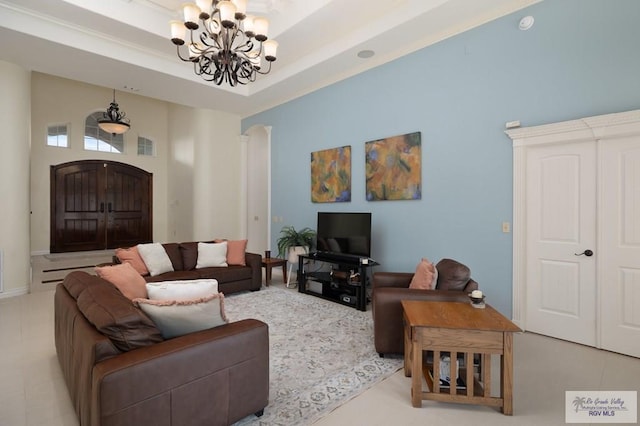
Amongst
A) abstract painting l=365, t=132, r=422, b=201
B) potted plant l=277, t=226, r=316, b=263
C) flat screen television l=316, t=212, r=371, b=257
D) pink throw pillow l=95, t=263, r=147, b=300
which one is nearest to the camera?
pink throw pillow l=95, t=263, r=147, b=300

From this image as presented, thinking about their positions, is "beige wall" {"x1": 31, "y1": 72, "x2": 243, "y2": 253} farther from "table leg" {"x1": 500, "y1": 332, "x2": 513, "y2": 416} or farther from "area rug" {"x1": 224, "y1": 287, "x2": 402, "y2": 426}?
"table leg" {"x1": 500, "y1": 332, "x2": 513, "y2": 416}

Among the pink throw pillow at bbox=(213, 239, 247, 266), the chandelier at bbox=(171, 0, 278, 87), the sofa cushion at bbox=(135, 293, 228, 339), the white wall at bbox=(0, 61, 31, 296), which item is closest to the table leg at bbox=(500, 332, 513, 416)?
the sofa cushion at bbox=(135, 293, 228, 339)

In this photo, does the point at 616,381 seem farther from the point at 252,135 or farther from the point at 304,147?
the point at 252,135

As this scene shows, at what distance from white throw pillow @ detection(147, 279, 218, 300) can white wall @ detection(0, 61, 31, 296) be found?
170 inches

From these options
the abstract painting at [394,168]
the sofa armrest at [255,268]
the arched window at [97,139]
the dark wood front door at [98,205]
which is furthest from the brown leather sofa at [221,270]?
the arched window at [97,139]

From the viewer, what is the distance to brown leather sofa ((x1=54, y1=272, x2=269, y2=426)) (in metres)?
1.50

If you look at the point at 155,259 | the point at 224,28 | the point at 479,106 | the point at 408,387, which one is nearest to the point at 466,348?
the point at 408,387

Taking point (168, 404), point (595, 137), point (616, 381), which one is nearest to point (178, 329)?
point (168, 404)

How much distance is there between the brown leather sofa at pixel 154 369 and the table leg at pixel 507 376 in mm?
1512

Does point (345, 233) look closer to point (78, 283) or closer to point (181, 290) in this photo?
point (181, 290)

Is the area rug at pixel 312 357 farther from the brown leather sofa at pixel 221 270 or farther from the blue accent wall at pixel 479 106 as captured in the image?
the blue accent wall at pixel 479 106

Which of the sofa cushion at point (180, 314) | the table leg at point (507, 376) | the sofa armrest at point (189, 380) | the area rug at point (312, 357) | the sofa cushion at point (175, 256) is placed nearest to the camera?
the sofa armrest at point (189, 380)

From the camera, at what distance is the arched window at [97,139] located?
28.3 ft

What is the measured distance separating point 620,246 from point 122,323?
3.95 metres
